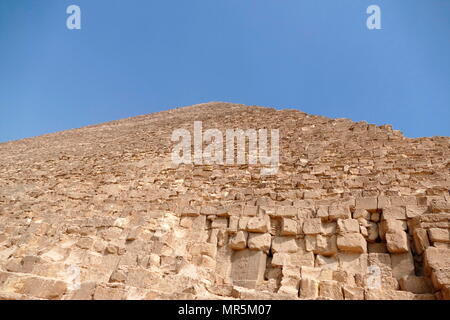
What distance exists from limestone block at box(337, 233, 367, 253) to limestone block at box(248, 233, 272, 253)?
894mm

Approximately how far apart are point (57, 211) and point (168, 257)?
329cm

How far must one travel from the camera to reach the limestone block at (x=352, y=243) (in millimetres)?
4012

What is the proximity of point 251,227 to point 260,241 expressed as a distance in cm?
26

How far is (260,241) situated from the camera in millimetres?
4398

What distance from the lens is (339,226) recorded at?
4.26m

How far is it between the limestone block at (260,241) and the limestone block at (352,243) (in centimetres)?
89

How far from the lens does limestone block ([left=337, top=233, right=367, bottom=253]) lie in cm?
401

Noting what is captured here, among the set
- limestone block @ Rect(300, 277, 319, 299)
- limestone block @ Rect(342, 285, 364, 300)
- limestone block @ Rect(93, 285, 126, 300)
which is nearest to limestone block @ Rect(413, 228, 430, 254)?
limestone block @ Rect(342, 285, 364, 300)

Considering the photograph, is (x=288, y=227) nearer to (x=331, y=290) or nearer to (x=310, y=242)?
(x=310, y=242)

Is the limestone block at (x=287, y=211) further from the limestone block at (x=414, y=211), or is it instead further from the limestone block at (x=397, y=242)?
the limestone block at (x=414, y=211)

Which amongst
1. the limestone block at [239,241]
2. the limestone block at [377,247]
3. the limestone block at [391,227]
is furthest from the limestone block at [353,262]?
the limestone block at [239,241]

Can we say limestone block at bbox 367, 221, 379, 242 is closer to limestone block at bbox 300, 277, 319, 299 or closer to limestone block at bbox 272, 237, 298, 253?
limestone block at bbox 272, 237, 298, 253
